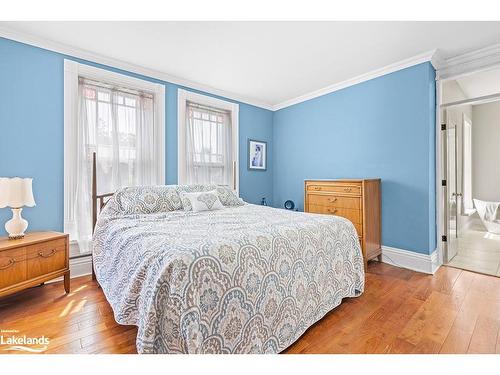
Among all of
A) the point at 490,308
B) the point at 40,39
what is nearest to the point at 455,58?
the point at 490,308

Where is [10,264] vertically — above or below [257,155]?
below

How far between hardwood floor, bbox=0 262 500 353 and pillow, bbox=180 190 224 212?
1.13m

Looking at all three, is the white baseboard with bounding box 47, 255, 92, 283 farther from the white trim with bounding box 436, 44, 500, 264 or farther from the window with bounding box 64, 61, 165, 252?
the white trim with bounding box 436, 44, 500, 264

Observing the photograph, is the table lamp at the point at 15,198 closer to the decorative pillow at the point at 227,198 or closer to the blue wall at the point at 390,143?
the decorative pillow at the point at 227,198

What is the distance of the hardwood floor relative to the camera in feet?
4.95

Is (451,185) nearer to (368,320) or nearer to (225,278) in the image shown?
(368,320)

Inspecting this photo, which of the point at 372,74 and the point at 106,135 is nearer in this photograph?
the point at 106,135

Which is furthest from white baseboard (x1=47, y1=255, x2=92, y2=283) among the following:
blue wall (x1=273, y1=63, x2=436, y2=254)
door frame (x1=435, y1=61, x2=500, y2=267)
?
door frame (x1=435, y1=61, x2=500, y2=267)

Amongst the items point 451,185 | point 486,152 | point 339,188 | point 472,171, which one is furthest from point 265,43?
point 486,152

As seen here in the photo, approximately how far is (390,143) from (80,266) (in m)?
3.92

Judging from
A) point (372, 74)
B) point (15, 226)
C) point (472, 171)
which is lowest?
point (15, 226)

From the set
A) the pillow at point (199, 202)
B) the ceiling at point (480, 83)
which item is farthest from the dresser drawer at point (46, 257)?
the ceiling at point (480, 83)

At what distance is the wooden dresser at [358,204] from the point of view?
Result: 9.18 ft

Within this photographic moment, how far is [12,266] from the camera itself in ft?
6.20
